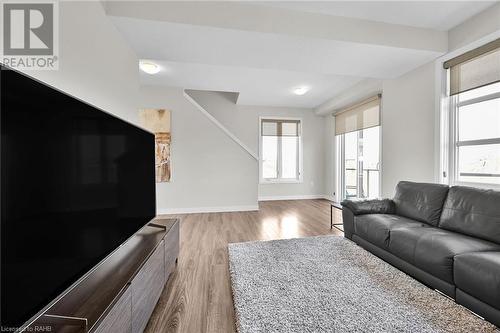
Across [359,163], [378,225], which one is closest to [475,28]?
[378,225]

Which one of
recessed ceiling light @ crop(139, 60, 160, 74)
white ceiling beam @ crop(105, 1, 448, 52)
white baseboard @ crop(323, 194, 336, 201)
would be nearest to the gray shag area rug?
white ceiling beam @ crop(105, 1, 448, 52)

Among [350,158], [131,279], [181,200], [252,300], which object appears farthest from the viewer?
[350,158]

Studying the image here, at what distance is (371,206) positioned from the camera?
287 centimetres

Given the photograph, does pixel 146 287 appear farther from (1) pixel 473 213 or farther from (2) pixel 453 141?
(2) pixel 453 141

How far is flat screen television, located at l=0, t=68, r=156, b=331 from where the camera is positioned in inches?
25.6

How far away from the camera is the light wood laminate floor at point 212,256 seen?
1560mm

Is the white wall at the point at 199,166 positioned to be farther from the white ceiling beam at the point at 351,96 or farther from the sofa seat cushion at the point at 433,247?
the sofa seat cushion at the point at 433,247

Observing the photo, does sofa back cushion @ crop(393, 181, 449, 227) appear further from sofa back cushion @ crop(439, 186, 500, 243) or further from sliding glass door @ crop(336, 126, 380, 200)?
sliding glass door @ crop(336, 126, 380, 200)

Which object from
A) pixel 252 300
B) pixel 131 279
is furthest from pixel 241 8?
pixel 252 300

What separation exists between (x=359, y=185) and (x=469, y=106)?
8.84 ft

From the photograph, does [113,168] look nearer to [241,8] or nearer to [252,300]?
[252,300]

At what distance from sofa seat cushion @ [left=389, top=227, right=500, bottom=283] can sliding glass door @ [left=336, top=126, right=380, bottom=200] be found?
246 centimetres

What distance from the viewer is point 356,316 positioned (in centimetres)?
152

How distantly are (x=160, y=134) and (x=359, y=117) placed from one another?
4.26m
